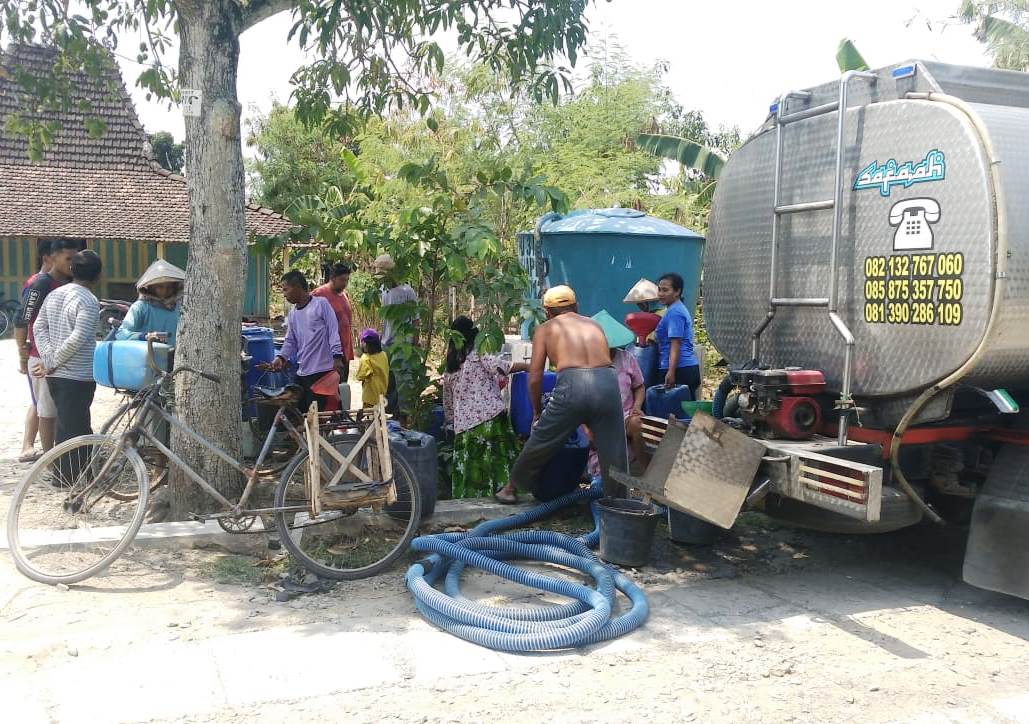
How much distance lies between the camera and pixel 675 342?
24.1ft

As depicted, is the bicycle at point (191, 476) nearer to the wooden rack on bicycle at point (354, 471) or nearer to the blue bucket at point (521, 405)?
the wooden rack on bicycle at point (354, 471)

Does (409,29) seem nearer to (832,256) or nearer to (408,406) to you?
(408,406)

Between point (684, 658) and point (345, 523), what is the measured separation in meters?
2.44

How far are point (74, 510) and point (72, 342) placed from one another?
1.64m

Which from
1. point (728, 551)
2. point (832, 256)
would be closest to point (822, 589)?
point (728, 551)

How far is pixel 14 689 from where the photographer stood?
146 inches

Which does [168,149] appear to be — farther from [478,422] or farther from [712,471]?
[712,471]

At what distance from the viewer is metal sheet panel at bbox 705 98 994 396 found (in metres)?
4.48

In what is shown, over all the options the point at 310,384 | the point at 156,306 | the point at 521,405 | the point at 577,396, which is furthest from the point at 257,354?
the point at 577,396

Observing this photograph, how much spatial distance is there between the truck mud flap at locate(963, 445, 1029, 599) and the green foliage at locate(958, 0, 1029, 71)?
13468mm

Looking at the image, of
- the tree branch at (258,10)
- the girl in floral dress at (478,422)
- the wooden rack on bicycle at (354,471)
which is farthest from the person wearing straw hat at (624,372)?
the tree branch at (258,10)

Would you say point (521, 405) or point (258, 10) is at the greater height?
point (258, 10)

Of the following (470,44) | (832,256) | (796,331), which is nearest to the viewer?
(832,256)

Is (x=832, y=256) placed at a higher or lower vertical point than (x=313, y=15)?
lower
